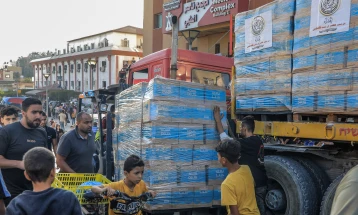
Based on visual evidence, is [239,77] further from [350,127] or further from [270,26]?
[350,127]

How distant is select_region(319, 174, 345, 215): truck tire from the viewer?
4.55 metres

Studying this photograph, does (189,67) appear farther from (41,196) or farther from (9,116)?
(41,196)

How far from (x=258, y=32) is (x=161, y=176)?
243cm

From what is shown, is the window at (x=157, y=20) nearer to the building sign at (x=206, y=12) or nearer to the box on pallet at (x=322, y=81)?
the building sign at (x=206, y=12)

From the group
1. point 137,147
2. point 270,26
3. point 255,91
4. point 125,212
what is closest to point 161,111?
point 137,147

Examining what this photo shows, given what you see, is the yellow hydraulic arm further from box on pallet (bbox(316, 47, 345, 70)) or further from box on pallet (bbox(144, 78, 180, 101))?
box on pallet (bbox(144, 78, 180, 101))

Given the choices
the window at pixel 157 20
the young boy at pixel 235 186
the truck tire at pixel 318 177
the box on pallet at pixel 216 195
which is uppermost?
the window at pixel 157 20

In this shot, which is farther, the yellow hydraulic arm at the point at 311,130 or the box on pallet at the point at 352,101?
the yellow hydraulic arm at the point at 311,130

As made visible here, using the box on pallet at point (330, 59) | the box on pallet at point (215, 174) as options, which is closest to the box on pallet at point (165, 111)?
the box on pallet at point (215, 174)

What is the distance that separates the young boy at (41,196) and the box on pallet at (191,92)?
7.64 ft

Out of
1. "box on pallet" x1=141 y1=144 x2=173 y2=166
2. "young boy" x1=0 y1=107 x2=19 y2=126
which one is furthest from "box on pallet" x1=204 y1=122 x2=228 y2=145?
"young boy" x1=0 y1=107 x2=19 y2=126

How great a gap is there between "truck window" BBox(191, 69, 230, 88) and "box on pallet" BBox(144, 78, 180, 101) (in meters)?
3.11

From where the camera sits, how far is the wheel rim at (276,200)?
5260 millimetres

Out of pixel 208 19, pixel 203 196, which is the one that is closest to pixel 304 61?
pixel 203 196
